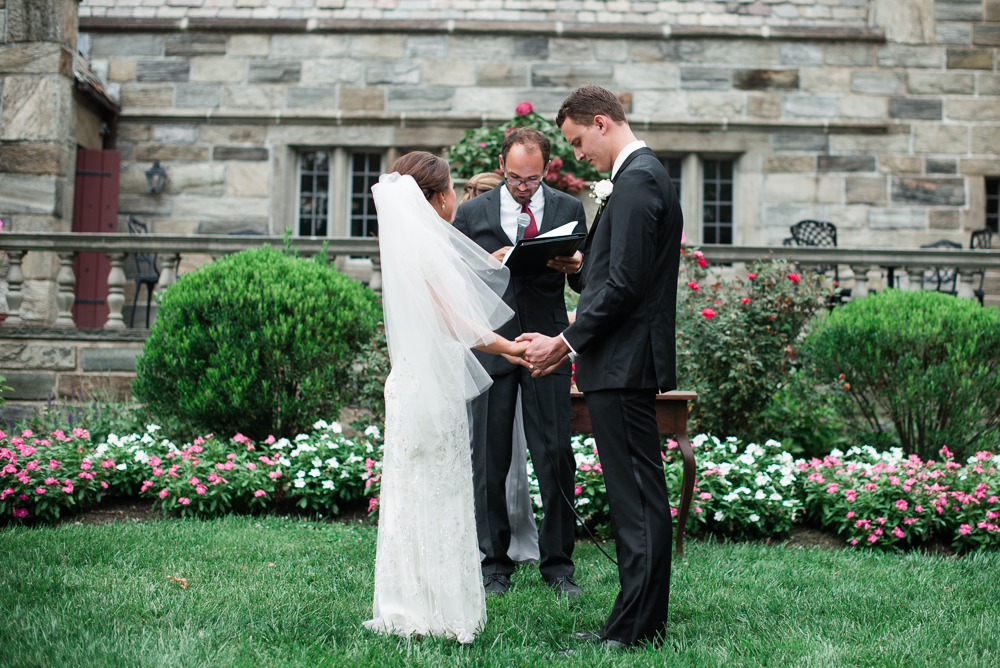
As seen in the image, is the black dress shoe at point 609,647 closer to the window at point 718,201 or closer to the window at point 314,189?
the window at point 718,201

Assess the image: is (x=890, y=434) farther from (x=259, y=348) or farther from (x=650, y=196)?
(x=259, y=348)

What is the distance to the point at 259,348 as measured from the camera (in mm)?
5945

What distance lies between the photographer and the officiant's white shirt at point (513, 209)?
4.19m

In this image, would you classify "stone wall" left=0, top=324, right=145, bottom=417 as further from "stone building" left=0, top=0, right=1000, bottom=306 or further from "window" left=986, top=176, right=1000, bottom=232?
"window" left=986, top=176, right=1000, bottom=232

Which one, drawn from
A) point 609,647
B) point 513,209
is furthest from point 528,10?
point 609,647

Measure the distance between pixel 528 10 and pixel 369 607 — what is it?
9.75 meters

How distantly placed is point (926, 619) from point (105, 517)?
4.99m

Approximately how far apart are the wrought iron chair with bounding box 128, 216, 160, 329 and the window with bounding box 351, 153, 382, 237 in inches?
109

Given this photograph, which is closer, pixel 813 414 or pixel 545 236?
pixel 545 236

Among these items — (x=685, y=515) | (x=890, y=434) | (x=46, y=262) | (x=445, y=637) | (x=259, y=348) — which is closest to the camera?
(x=445, y=637)

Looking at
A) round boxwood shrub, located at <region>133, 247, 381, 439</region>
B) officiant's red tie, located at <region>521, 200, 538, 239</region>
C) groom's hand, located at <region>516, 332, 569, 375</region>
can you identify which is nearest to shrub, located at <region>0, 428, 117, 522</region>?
round boxwood shrub, located at <region>133, 247, 381, 439</region>

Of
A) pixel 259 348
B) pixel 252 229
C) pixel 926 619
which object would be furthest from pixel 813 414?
pixel 252 229

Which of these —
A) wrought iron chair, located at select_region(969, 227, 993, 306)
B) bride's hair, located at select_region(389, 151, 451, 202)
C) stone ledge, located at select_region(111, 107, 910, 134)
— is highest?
stone ledge, located at select_region(111, 107, 910, 134)

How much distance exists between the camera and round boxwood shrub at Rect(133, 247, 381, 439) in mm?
5910
